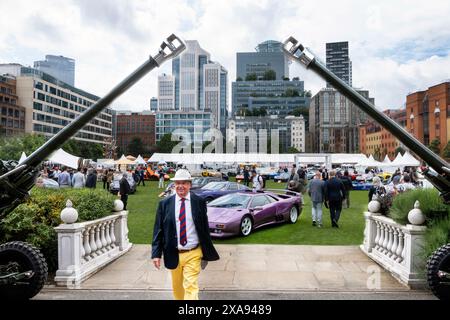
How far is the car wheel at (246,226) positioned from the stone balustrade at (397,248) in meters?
3.28

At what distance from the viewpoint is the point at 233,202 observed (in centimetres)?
1162

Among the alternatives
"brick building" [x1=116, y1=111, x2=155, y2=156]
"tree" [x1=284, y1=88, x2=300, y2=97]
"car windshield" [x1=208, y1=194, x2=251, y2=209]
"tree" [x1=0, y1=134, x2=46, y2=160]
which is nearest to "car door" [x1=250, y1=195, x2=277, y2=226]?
"car windshield" [x1=208, y1=194, x2=251, y2=209]

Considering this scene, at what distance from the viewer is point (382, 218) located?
7.73 m

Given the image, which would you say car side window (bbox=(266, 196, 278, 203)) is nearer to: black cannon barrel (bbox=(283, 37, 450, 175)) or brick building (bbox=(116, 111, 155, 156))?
black cannon barrel (bbox=(283, 37, 450, 175))

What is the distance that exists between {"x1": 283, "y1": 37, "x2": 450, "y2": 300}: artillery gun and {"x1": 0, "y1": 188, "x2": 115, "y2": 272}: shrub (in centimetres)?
485

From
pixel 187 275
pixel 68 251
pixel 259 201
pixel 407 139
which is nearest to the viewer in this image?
pixel 187 275

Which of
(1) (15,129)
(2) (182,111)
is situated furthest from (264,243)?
(2) (182,111)

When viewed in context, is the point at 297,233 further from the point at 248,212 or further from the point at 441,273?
the point at 441,273

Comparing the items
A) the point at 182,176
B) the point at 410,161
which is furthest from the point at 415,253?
the point at 410,161

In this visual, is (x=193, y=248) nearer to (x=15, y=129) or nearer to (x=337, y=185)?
(x=337, y=185)

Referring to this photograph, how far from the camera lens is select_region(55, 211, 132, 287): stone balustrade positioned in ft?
20.7

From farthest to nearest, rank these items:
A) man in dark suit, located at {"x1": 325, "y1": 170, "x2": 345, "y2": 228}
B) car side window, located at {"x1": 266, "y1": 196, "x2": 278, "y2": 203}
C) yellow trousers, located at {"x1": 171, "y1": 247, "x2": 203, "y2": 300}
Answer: car side window, located at {"x1": 266, "y1": 196, "x2": 278, "y2": 203}
man in dark suit, located at {"x1": 325, "y1": 170, "x2": 345, "y2": 228}
yellow trousers, located at {"x1": 171, "y1": 247, "x2": 203, "y2": 300}

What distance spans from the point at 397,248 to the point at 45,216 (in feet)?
20.0
